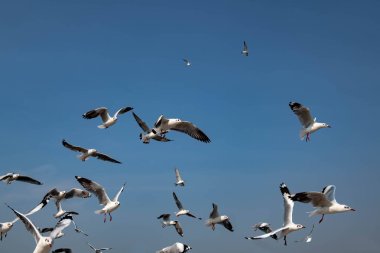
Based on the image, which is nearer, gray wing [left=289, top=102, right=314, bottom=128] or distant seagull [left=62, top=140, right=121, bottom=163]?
gray wing [left=289, top=102, right=314, bottom=128]

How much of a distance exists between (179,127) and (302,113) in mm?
5046

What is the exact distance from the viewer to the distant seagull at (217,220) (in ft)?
87.9

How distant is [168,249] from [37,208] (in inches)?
339

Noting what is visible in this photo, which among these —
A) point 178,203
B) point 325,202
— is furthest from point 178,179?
point 325,202

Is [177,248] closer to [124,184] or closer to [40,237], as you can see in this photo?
[40,237]

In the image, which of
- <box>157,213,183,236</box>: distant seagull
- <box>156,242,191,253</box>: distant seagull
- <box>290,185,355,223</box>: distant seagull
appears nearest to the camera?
<box>156,242,191,253</box>: distant seagull

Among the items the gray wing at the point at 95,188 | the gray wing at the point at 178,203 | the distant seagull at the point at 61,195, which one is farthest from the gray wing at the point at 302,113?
the gray wing at the point at 178,203

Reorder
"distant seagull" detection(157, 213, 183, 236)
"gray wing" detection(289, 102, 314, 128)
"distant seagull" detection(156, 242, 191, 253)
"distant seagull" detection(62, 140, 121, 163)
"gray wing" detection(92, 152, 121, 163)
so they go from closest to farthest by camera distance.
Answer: "distant seagull" detection(156, 242, 191, 253), "gray wing" detection(289, 102, 314, 128), "distant seagull" detection(62, 140, 121, 163), "gray wing" detection(92, 152, 121, 163), "distant seagull" detection(157, 213, 183, 236)

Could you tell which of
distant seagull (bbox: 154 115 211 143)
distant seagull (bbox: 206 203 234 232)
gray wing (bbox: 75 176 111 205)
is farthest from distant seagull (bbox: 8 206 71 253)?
distant seagull (bbox: 206 203 234 232)

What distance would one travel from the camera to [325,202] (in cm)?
1667

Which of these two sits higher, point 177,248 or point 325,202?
point 325,202

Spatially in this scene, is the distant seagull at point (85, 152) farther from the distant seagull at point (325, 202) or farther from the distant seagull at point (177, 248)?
the distant seagull at point (325, 202)

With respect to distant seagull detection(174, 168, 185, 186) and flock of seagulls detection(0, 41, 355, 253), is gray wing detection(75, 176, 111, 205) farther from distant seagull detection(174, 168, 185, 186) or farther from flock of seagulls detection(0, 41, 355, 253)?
distant seagull detection(174, 168, 185, 186)

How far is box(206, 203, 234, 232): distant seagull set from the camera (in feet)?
87.9
